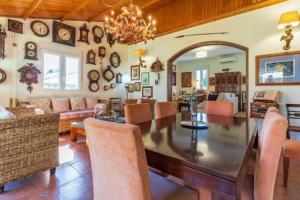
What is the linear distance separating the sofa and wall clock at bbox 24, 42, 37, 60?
1.09 m

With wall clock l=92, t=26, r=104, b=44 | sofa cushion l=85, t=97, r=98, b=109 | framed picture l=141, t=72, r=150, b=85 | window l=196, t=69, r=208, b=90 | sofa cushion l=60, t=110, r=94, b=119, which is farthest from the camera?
window l=196, t=69, r=208, b=90

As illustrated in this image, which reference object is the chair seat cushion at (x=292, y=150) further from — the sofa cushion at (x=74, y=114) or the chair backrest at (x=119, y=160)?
the sofa cushion at (x=74, y=114)

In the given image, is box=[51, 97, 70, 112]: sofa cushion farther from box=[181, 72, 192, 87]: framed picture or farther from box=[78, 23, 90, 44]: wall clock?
box=[181, 72, 192, 87]: framed picture

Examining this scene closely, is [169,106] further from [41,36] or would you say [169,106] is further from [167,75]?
[41,36]

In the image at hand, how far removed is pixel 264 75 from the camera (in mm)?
3883

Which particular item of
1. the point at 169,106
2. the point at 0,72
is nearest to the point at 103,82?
the point at 0,72

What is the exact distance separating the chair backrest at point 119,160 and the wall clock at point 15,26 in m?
4.83

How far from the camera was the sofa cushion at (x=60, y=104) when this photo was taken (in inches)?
195

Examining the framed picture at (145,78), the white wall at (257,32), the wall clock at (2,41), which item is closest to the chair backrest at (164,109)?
the white wall at (257,32)

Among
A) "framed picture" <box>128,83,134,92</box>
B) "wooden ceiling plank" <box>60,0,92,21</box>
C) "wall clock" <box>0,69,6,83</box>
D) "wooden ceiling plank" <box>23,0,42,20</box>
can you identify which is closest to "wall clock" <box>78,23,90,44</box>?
"wooden ceiling plank" <box>60,0,92,21</box>

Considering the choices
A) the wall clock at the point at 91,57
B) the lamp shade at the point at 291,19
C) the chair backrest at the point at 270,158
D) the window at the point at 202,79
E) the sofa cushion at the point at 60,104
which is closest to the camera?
the chair backrest at the point at 270,158

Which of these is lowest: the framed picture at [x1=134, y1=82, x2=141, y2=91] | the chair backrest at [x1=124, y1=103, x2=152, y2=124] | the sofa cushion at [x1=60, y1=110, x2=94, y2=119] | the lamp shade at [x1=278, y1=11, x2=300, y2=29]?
the sofa cushion at [x1=60, y1=110, x2=94, y2=119]

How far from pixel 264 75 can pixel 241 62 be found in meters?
5.31

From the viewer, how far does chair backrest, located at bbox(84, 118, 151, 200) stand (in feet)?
2.95
